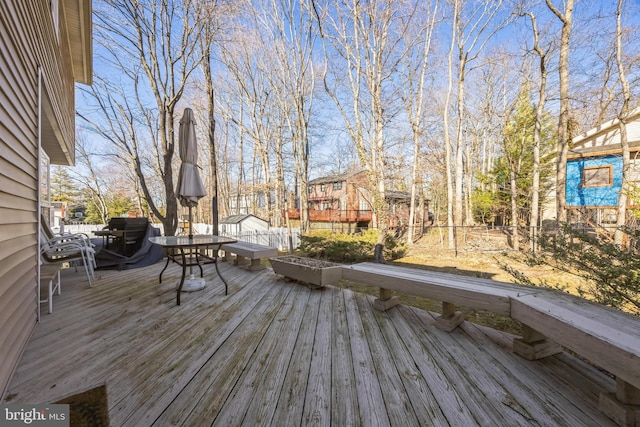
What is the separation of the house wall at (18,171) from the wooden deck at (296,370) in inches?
12.0

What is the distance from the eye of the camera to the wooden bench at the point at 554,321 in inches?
50.6

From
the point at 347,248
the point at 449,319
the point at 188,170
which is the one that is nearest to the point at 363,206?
the point at 347,248

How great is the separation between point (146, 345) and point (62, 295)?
93.7 inches

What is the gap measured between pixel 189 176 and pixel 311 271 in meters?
2.18

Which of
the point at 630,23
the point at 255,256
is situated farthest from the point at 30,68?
the point at 630,23

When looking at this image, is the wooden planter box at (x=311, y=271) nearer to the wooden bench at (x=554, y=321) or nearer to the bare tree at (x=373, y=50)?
the wooden bench at (x=554, y=321)

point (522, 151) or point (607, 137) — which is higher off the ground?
point (607, 137)

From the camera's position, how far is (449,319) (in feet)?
8.21

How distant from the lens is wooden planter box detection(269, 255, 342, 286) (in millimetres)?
3445

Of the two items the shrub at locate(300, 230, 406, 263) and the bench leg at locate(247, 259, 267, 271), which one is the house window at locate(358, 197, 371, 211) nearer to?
the shrub at locate(300, 230, 406, 263)

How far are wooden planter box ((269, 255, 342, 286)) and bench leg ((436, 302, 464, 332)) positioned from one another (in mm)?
1331

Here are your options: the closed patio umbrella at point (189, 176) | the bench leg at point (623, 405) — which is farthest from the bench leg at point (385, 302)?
the closed patio umbrella at point (189, 176)

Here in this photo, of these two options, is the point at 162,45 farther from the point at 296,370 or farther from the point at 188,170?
the point at 296,370

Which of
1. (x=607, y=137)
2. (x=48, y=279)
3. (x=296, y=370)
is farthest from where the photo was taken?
(x=607, y=137)
